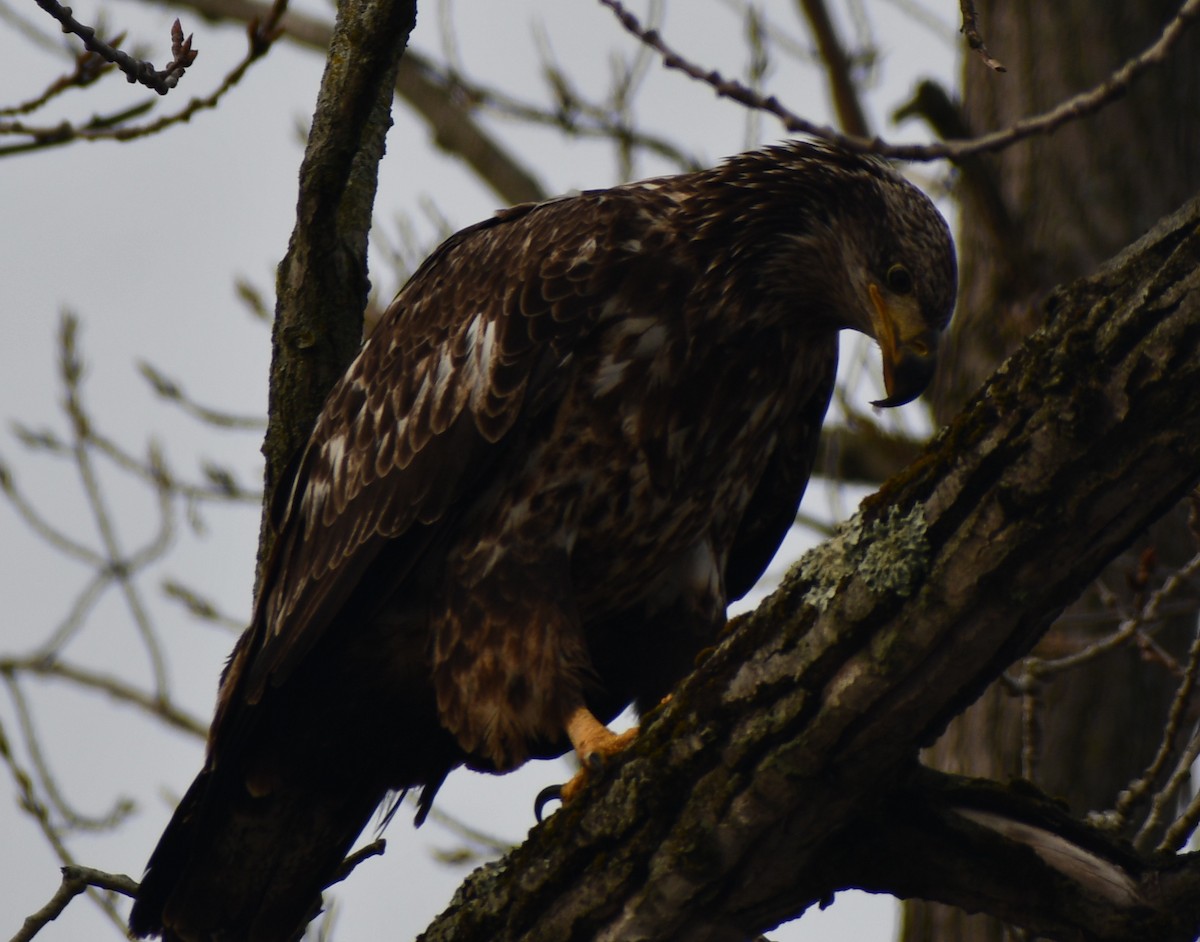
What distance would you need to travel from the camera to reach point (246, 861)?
4215 mm

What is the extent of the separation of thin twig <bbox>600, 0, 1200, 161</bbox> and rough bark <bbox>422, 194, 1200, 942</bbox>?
11.1 inches

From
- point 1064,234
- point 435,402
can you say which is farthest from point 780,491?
point 1064,234

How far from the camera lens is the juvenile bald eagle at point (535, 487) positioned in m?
3.98

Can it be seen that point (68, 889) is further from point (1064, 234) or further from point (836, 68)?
point (836, 68)

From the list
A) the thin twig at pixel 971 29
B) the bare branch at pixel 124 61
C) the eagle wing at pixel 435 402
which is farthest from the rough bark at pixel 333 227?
the thin twig at pixel 971 29

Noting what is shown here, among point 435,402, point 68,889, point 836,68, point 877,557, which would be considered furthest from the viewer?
point 836,68

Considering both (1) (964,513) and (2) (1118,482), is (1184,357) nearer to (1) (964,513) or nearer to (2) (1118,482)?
(2) (1118,482)

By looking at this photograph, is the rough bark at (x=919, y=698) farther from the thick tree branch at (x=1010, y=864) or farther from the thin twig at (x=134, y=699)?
the thin twig at (x=134, y=699)

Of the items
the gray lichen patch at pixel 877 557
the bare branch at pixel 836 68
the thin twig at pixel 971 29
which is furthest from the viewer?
the bare branch at pixel 836 68

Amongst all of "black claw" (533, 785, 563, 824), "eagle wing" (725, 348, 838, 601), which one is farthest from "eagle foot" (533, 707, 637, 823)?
"eagle wing" (725, 348, 838, 601)

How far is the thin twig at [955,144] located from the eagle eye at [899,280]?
3.81 ft

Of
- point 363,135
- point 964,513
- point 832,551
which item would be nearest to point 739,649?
point 832,551

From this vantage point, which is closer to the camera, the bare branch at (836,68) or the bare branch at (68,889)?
the bare branch at (68,889)

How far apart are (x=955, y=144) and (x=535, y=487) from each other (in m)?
1.61
